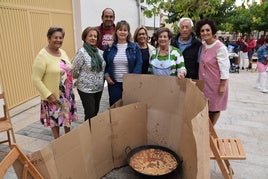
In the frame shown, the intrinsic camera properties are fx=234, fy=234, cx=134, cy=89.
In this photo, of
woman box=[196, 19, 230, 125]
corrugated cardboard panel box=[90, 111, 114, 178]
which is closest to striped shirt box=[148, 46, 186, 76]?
woman box=[196, 19, 230, 125]

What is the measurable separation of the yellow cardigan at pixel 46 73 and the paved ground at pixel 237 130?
1094mm

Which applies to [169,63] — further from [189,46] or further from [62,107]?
[62,107]

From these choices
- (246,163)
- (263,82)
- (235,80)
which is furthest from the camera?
(235,80)

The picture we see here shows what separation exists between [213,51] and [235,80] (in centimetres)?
718

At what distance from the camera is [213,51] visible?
289 cm

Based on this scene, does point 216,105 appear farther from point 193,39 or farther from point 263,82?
point 263,82

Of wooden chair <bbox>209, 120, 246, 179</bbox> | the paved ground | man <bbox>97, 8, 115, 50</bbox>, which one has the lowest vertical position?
the paved ground

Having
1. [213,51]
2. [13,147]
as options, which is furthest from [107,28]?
[13,147]

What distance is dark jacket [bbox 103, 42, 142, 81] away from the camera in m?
3.16

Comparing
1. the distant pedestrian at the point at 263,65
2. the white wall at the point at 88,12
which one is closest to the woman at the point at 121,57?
the white wall at the point at 88,12

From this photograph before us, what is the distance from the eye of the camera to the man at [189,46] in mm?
3189

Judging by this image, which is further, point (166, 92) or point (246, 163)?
point (246, 163)

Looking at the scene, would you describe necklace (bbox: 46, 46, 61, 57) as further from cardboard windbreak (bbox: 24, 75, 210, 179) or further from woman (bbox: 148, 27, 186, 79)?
woman (bbox: 148, 27, 186, 79)

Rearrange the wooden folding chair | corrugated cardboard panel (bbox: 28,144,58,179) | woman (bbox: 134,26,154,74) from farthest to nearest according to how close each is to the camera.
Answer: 1. woman (bbox: 134,26,154,74)
2. corrugated cardboard panel (bbox: 28,144,58,179)
3. the wooden folding chair
